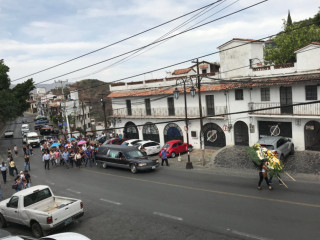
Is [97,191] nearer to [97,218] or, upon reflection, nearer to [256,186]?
[97,218]

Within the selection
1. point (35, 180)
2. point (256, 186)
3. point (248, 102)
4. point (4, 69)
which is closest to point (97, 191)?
point (35, 180)

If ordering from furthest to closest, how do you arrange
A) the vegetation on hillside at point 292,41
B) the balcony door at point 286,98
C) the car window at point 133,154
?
the vegetation on hillside at point 292,41 → the balcony door at point 286,98 → the car window at point 133,154

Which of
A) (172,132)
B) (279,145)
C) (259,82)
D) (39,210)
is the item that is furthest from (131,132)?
(39,210)

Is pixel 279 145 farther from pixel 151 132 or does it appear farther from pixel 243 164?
pixel 151 132

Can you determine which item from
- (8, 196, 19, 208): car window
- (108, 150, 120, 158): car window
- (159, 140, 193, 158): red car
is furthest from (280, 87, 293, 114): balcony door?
(8, 196, 19, 208): car window

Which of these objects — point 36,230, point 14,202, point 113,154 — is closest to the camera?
point 36,230

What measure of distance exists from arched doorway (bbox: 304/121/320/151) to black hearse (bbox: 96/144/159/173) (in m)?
11.8

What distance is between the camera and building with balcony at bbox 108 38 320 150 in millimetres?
22688

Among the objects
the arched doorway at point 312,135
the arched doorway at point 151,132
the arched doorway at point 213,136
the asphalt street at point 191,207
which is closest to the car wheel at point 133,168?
the asphalt street at point 191,207

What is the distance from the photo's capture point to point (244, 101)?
26109mm

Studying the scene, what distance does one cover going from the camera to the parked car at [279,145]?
20.0 m

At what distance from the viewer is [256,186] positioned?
15.5 m

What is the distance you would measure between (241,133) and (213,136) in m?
2.76

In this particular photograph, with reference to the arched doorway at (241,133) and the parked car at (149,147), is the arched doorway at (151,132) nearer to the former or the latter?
the parked car at (149,147)
